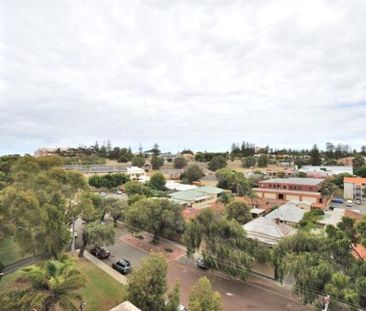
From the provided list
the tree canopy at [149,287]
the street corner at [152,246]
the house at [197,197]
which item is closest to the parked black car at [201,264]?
the street corner at [152,246]

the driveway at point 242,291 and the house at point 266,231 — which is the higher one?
the house at point 266,231

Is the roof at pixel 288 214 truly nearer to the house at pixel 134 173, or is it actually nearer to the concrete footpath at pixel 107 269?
the concrete footpath at pixel 107 269

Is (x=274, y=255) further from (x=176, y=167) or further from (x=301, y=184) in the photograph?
(x=176, y=167)

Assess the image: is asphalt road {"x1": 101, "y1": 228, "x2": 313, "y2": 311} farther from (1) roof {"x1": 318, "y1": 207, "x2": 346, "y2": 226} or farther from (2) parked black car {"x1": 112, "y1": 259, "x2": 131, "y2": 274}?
(1) roof {"x1": 318, "y1": 207, "x2": 346, "y2": 226}

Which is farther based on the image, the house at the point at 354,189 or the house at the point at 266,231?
the house at the point at 354,189

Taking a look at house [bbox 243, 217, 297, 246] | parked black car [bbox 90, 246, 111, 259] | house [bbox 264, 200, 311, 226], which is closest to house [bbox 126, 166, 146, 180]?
house [bbox 264, 200, 311, 226]

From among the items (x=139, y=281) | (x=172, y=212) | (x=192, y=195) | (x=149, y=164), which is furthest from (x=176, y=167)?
(x=139, y=281)

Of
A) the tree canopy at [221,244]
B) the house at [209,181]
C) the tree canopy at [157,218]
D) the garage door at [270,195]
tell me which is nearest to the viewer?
the tree canopy at [221,244]
